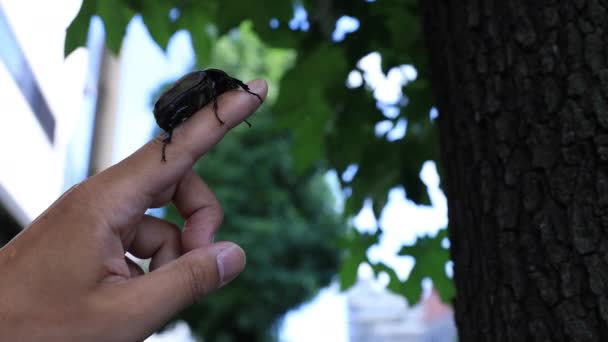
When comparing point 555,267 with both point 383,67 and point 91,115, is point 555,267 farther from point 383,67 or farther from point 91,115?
point 91,115

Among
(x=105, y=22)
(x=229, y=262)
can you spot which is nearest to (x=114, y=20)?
(x=105, y=22)

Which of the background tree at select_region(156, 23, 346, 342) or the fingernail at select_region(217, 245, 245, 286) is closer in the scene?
the fingernail at select_region(217, 245, 245, 286)

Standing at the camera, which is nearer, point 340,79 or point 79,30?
point 79,30

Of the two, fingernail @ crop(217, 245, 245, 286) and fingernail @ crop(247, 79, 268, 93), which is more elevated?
fingernail @ crop(247, 79, 268, 93)

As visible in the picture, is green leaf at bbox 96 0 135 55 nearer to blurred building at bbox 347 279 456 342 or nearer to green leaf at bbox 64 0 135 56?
green leaf at bbox 64 0 135 56

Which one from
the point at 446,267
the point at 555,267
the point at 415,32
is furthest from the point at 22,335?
the point at 446,267

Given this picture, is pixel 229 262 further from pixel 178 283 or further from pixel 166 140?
pixel 166 140

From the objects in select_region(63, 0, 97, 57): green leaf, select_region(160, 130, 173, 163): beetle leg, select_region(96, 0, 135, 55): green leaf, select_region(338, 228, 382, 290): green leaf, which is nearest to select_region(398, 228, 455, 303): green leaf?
select_region(338, 228, 382, 290): green leaf
